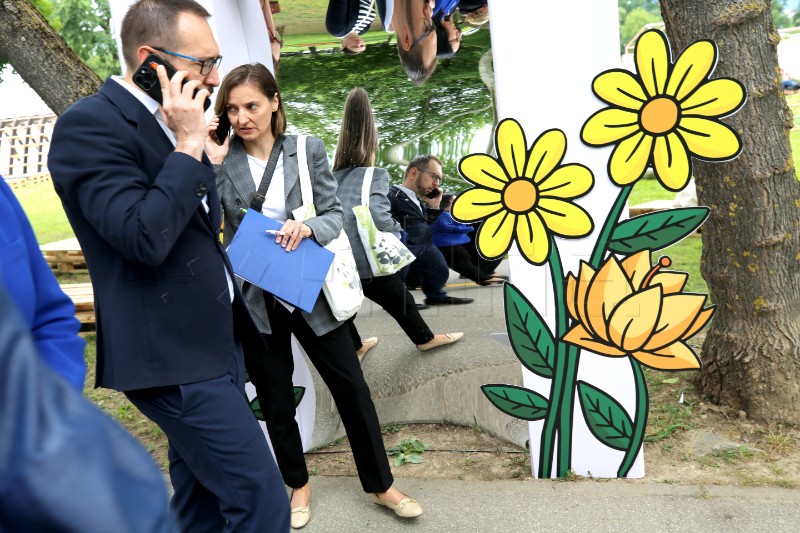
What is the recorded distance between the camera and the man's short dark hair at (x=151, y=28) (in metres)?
1.94

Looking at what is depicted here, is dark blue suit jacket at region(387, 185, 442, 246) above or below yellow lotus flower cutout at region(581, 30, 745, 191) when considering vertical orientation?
below

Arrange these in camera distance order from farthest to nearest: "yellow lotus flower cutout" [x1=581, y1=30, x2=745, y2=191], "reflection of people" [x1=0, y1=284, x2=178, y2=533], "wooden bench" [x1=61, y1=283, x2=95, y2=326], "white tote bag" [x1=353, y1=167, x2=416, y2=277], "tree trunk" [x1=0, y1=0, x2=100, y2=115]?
"wooden bench" [x1=61, y1=283, x2=95, y2=326], "tree trunk" [x1=0, y1=0, x2=100, y2=115], "white tote bag" [x1=353, y1=167, x2=416, y2=277], "yellow lotus flower cutout" [x1=581, y1=30, x2=745, y2=191], "reflection of people" [x1=0, y1=284, x2=178, y2=533]

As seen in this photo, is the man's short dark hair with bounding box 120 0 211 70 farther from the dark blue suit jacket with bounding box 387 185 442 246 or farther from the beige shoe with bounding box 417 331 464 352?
the beige shoe with bounding box 417 331 464 352

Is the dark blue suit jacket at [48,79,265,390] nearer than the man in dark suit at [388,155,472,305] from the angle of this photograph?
Yes

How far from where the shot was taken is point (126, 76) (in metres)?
1.99

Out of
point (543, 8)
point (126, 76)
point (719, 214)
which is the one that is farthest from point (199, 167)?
point (719, 214)

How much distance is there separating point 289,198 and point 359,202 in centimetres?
56

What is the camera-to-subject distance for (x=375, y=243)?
334 centimetres

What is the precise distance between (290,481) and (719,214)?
2177 millimetres

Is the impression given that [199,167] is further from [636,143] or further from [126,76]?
[636,143]

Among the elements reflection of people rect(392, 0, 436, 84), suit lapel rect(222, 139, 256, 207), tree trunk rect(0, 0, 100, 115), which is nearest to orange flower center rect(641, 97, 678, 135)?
reflection of people rect(392, 0, 436, 84)

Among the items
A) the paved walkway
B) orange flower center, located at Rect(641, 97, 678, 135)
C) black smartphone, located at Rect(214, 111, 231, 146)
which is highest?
black smartphone, located at Rect(214, 111, 231, 146)

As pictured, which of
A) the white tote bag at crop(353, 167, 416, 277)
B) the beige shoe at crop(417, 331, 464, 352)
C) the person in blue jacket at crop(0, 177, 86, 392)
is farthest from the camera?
the beige shoe at crop(417, 331, 464, 352)

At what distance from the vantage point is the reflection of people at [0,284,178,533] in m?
0.67
